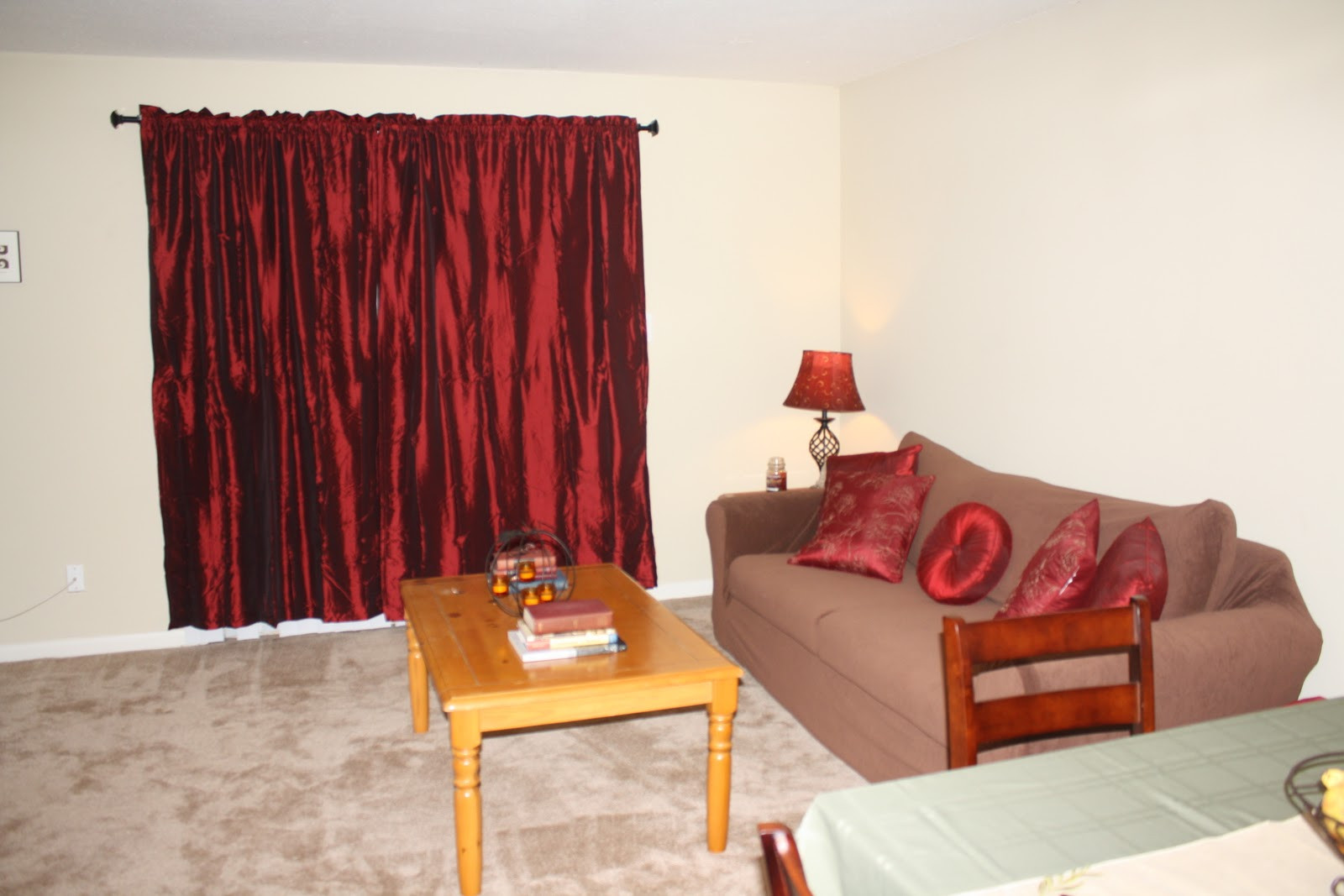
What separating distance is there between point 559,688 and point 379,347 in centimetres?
239

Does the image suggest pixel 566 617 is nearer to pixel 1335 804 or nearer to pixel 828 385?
pixel 1335 804

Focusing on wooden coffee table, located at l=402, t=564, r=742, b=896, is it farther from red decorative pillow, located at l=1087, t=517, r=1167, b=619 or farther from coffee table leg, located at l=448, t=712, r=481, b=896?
red decorative pillow, located at l=1087, t=517, r=1167, b=619

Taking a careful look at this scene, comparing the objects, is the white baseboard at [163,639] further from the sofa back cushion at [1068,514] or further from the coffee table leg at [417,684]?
the sofa back cushion at [1068,514]

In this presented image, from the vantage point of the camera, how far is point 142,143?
157 inches

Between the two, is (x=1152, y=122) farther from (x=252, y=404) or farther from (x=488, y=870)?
(x=252, y=404)

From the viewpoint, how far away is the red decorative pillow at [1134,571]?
8.04ft

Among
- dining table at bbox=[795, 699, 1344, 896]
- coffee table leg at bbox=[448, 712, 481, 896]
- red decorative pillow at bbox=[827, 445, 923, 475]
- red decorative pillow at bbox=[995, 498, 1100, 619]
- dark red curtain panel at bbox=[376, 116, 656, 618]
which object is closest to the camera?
dining table at bbox=[795, 699, 1344, 896]

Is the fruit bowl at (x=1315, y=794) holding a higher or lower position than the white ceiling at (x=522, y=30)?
lower

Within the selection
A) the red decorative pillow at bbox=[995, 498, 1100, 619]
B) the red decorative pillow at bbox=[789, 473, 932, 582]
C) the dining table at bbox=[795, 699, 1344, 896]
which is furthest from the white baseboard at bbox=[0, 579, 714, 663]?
the dining table at bbox=[795, 699, 1344, 896]

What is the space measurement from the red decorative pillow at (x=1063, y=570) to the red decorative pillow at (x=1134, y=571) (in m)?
0.04

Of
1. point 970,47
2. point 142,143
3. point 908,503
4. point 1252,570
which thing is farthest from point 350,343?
point 1252,570

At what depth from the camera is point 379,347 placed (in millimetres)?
4289

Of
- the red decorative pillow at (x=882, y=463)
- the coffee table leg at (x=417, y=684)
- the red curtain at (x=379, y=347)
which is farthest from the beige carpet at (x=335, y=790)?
the red decorative pillow at (x=882, y=463)

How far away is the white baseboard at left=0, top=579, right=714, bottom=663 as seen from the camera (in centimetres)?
412
